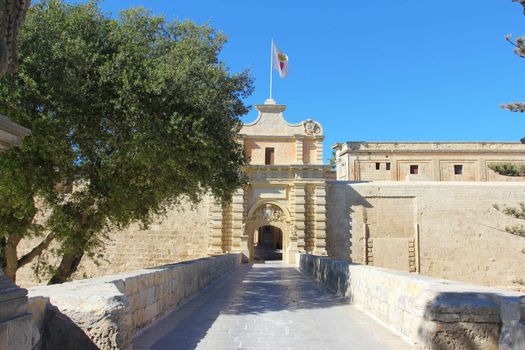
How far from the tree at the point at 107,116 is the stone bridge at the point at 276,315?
250 cm

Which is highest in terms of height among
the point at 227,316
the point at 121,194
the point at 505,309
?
the point at 121,194

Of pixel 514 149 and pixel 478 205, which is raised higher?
pixel 514 149

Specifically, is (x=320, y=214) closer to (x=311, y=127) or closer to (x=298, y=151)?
(x=298, y=151)

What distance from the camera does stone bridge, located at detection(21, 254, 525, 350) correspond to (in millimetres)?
4020

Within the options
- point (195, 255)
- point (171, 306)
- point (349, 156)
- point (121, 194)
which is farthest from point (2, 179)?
point (349, 156)

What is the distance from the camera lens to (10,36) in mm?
3139

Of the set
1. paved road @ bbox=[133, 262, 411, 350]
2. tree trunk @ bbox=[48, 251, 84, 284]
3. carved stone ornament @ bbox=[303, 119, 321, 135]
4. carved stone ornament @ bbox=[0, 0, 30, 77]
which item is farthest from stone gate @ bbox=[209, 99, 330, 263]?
carved stone ornament @ bbox=[0, 0, 30, 77]

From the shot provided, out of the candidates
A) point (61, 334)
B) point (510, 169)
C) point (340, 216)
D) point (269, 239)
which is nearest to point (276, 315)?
point (61, 334)

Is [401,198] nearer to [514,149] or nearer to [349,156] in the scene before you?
[349,156]

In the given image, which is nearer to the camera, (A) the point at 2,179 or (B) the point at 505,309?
(B) the point at 505,309

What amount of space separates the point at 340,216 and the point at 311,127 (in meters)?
4.84

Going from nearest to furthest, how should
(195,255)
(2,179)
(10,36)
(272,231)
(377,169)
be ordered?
(10,36) → (2,179) → (195,255) → (377,169) → (272,231)

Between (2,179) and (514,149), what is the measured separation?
35453 millimetres

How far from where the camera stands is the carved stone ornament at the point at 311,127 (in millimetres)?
26297
